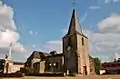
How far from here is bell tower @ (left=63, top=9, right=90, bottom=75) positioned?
159ft

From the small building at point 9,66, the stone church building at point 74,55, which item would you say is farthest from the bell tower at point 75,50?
the small building at point 9,66

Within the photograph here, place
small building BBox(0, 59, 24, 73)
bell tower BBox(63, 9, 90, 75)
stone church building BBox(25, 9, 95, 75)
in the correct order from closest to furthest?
bell tower BBox(63, 9, 90, 75) → stone church building BBox(25, 9, 95, 75) → small building BBox(0, 59, 24, 73)

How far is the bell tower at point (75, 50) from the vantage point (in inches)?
1905

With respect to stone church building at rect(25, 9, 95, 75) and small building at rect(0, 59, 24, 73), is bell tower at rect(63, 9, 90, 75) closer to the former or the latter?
stone church building at rect(25, 9, 95, 75)

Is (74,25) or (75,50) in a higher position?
(74,25)

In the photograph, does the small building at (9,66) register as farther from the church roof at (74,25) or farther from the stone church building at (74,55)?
the church roof at (74,25)

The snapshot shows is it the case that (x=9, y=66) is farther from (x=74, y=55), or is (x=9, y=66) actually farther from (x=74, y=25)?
(x=74, y=25)

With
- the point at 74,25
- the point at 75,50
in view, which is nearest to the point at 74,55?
the point at 75,50

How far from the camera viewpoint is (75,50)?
49.1 metres

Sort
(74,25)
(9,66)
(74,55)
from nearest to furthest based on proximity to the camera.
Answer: (74,55), (74,25), (9,66)

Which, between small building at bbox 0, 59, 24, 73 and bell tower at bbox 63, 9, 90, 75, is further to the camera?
small building at bbox 0, 59, 24, 73

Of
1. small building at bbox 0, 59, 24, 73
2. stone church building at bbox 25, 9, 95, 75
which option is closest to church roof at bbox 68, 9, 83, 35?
stone church building at bbox 25, 9, 95, 75

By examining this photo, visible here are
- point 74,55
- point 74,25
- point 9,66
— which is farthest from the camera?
point 9,66

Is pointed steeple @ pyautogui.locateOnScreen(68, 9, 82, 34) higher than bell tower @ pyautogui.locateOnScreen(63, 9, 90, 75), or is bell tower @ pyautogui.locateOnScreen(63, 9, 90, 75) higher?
pointed steeple @ pyautogui.locateOnScreen(68, 9, 82, 34)
